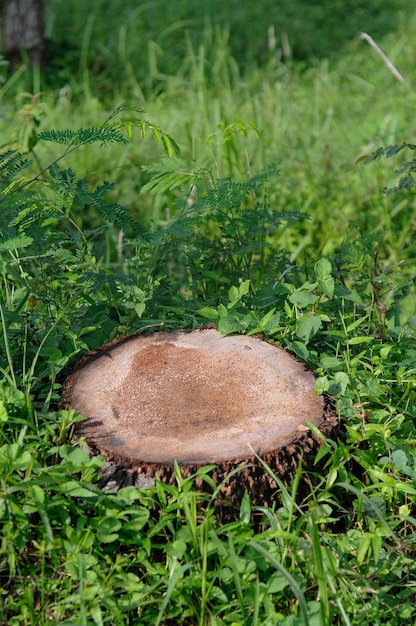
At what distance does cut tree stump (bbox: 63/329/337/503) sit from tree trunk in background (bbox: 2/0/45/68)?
4.50 meters

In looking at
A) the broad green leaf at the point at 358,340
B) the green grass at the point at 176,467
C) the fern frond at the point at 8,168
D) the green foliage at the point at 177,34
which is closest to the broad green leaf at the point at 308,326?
the green grass at the point at 176,467

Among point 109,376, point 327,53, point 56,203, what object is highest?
point 56,203

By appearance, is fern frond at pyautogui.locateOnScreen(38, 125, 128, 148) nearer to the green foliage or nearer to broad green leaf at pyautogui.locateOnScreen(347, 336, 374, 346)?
broad green leaf at pyautogui.locateOnScreen(347, 336, 374, 346)

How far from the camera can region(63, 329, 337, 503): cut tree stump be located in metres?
1.93

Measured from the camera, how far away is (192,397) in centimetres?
218

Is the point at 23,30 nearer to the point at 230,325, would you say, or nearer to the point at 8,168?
the point at 8,168

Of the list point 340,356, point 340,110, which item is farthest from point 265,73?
point 340,356

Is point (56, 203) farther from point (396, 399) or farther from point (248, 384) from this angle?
point (396, 399)

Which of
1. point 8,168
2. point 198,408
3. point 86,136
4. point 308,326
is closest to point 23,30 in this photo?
point 8,168

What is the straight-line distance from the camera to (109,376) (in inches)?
88.5

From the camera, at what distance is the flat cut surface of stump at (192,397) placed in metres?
1.99

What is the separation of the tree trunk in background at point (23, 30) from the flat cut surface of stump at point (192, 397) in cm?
450

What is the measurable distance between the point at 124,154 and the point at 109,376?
8.26ft

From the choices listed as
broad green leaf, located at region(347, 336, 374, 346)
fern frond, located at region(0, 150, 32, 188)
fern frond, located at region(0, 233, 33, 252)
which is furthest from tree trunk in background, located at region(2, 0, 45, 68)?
broad green leaf, located at region(347, 336, 374, 346)
